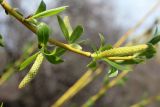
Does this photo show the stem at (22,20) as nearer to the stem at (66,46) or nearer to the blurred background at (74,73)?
the stem at (66,46)

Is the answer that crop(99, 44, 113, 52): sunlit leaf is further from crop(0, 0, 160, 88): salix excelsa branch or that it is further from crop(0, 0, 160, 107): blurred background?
crop(0, 0, 160, 107): blurred background

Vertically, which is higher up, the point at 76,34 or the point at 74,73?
the point at 76,34

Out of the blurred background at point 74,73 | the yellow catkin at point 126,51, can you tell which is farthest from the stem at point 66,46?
the blurred background at point 74,73

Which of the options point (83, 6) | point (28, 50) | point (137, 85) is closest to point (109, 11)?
point (83, 6)

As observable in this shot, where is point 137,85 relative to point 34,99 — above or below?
below

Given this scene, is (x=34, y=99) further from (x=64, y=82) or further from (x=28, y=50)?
(x=28, y=50)

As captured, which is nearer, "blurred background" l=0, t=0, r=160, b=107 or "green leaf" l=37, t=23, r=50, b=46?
"green leaf" l=37, t=23, r=50, b=46

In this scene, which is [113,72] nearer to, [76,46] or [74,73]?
[76,46]

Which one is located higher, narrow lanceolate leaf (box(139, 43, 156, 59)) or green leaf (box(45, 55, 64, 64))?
green leaf (box(45, 55, 64, 64))

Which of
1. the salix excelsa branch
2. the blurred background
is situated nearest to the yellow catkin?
the salix excelsa branch

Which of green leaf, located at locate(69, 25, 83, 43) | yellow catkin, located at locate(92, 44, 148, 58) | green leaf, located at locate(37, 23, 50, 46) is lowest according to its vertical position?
yellow catkin, located at locate(92, 44, 148, 58)

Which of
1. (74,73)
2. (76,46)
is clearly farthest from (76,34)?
(74,73)
